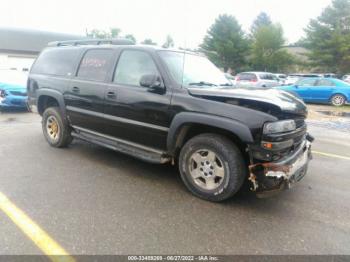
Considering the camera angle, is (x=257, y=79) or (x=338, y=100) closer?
(x=338, y=100)

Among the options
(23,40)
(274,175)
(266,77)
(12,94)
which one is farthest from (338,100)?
(23,40)

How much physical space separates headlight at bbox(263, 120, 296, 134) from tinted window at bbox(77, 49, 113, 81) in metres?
2.64

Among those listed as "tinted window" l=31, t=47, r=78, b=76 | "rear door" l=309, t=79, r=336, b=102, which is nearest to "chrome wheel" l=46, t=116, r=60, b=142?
"tinted window" l=31, t=47, r=78, b=76

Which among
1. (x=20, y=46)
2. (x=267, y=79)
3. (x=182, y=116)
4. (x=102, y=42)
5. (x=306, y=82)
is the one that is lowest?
(x=182, y=116)

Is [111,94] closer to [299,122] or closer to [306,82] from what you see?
[299,122]

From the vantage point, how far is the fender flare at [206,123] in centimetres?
315

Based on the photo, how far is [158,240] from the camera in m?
2.77

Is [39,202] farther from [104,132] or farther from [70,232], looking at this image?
[104,132]

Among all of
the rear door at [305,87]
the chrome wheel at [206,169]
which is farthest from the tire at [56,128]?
the rear door at [305,87]

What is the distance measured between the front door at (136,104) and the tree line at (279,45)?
108ft

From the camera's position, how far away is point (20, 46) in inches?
1265

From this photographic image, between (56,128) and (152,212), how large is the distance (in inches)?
126

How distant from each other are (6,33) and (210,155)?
122 ft

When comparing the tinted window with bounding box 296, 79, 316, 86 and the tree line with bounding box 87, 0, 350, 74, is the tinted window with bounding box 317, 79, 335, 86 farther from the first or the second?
the tree line with bounding box 87, 0, 350, 74
